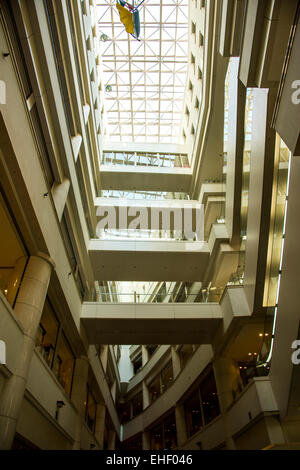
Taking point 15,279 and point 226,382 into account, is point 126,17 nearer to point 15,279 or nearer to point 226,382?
point 15,279

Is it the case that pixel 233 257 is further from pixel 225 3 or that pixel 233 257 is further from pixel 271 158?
pixel 225 3

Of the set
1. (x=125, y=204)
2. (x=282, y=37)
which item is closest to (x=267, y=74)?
(x=282, y=37)

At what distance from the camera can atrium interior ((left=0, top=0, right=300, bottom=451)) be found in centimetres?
757

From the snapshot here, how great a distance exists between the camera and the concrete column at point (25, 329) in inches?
266

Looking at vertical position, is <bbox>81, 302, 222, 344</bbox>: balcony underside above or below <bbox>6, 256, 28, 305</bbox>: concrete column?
above

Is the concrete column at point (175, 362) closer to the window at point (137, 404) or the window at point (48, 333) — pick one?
the window at point (137, 404)

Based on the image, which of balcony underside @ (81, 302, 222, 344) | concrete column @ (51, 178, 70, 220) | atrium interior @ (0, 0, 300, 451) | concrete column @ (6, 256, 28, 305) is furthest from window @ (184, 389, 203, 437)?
concrete column @ (51, 178, 70, 220)

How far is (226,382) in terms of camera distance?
14484 mm

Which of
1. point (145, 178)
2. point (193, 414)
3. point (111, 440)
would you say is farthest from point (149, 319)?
point (111, 440)

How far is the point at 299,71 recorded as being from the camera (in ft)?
17.1

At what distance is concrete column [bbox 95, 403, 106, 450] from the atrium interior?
0.87 feet

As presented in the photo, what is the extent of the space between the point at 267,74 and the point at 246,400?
35.8 ft

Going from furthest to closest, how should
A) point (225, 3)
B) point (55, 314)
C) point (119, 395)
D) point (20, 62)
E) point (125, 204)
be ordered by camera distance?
point (119, 395) → point (125, 204) → point (55, 314) → point (225, 3) → point (20, 62)

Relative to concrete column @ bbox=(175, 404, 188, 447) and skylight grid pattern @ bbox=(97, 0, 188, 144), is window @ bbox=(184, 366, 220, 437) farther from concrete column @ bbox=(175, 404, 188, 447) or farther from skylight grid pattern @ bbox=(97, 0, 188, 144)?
skylight grid pattern @ bbox=(97, 0, 188, 144)
